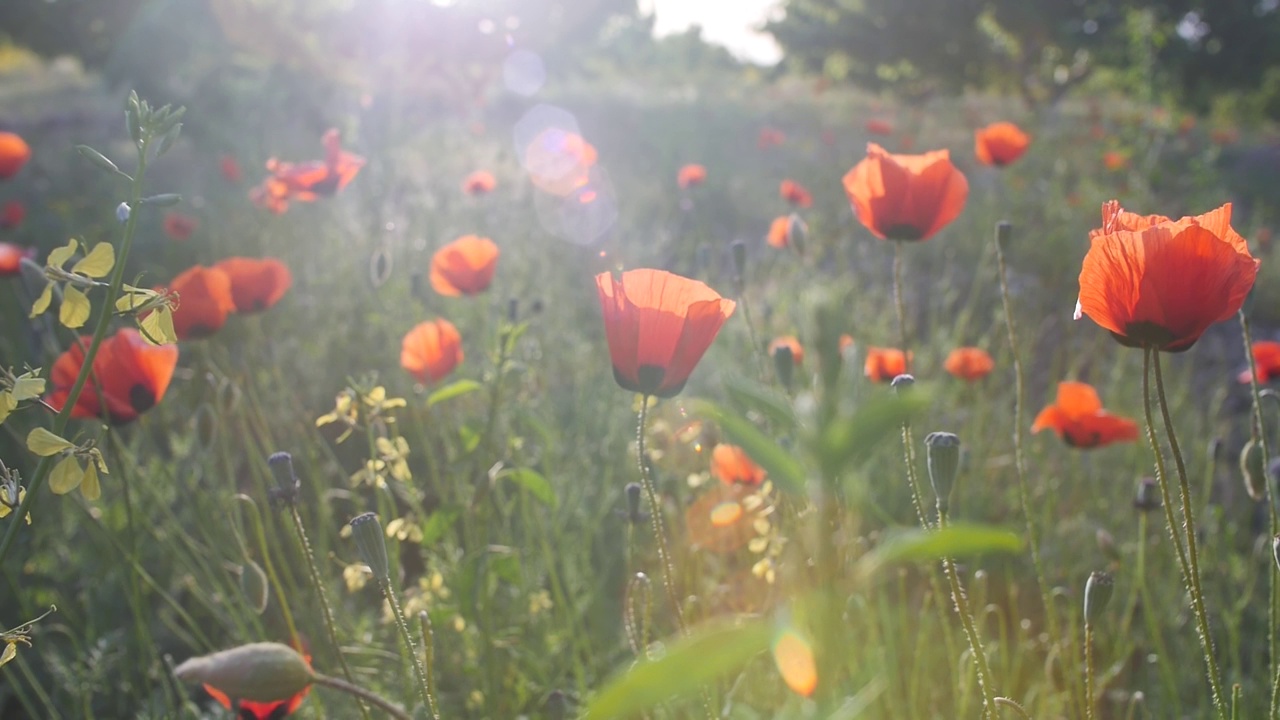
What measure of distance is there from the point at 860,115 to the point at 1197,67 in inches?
274

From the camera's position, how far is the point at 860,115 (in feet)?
42.0

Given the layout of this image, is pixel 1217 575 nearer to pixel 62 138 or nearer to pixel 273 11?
pixel 62 138

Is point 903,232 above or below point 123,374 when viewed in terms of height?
above

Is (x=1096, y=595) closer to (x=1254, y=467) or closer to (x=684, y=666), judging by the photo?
(x=1254, y=467)

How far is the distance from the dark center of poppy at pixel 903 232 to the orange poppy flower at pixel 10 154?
11.3 feet

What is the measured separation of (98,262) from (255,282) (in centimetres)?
145

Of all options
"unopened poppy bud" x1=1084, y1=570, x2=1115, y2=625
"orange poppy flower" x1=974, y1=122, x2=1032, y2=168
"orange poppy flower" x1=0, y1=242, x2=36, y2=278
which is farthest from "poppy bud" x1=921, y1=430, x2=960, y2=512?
"orange poppy flower" x1=0, y1=242, x2=36, y2=278

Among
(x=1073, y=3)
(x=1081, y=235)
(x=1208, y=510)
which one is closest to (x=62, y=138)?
(x=1081, y=235)

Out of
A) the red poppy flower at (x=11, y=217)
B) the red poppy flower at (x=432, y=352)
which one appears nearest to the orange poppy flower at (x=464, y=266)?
the red poppy flower at (x=432, y=352)

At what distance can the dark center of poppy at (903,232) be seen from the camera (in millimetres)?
1510

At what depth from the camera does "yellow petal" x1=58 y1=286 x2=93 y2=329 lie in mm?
757

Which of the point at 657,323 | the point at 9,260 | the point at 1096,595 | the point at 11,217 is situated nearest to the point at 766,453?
the point at 657,323

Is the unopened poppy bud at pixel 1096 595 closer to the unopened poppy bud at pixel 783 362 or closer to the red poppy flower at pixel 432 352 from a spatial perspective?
the unopened poppy bud at pixel 783 362

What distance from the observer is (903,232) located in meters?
1.52
